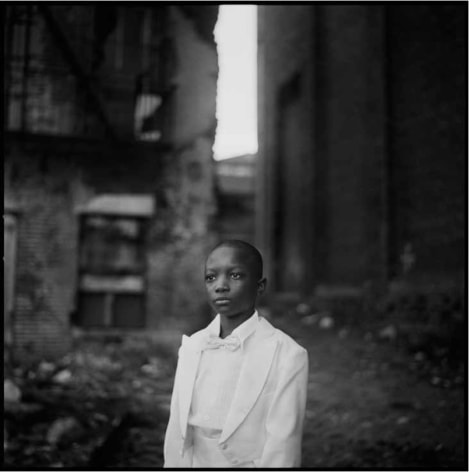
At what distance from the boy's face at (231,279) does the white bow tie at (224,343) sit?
9 centimetres

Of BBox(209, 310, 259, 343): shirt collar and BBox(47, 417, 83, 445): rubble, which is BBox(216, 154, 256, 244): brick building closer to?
BBox(47, 417, 83, 445): rubble

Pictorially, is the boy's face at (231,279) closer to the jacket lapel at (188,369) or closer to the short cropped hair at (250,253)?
the short cropped hair at (250,253)

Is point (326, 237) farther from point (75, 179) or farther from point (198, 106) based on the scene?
point (75, 179)

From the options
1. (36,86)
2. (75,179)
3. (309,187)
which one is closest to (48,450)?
(75,179)

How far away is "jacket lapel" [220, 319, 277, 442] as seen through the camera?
1873mm

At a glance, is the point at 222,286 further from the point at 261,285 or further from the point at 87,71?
the point at 87,71

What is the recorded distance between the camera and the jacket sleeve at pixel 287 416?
5.96ft

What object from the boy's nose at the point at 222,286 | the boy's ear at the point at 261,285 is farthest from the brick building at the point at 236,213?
the boy's nose at the point at 222,286

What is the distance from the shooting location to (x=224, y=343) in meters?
2.01

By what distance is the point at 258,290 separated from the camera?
6.81 ft

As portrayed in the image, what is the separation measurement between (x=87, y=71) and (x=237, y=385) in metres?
5.81

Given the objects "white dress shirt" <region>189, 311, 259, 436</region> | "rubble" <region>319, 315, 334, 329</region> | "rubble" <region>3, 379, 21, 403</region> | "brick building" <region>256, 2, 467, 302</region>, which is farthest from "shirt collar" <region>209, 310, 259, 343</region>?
"rubble" <region>319, 315, 334, 329</region>

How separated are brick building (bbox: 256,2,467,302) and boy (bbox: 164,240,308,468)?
5047 mm

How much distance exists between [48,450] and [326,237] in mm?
6604
